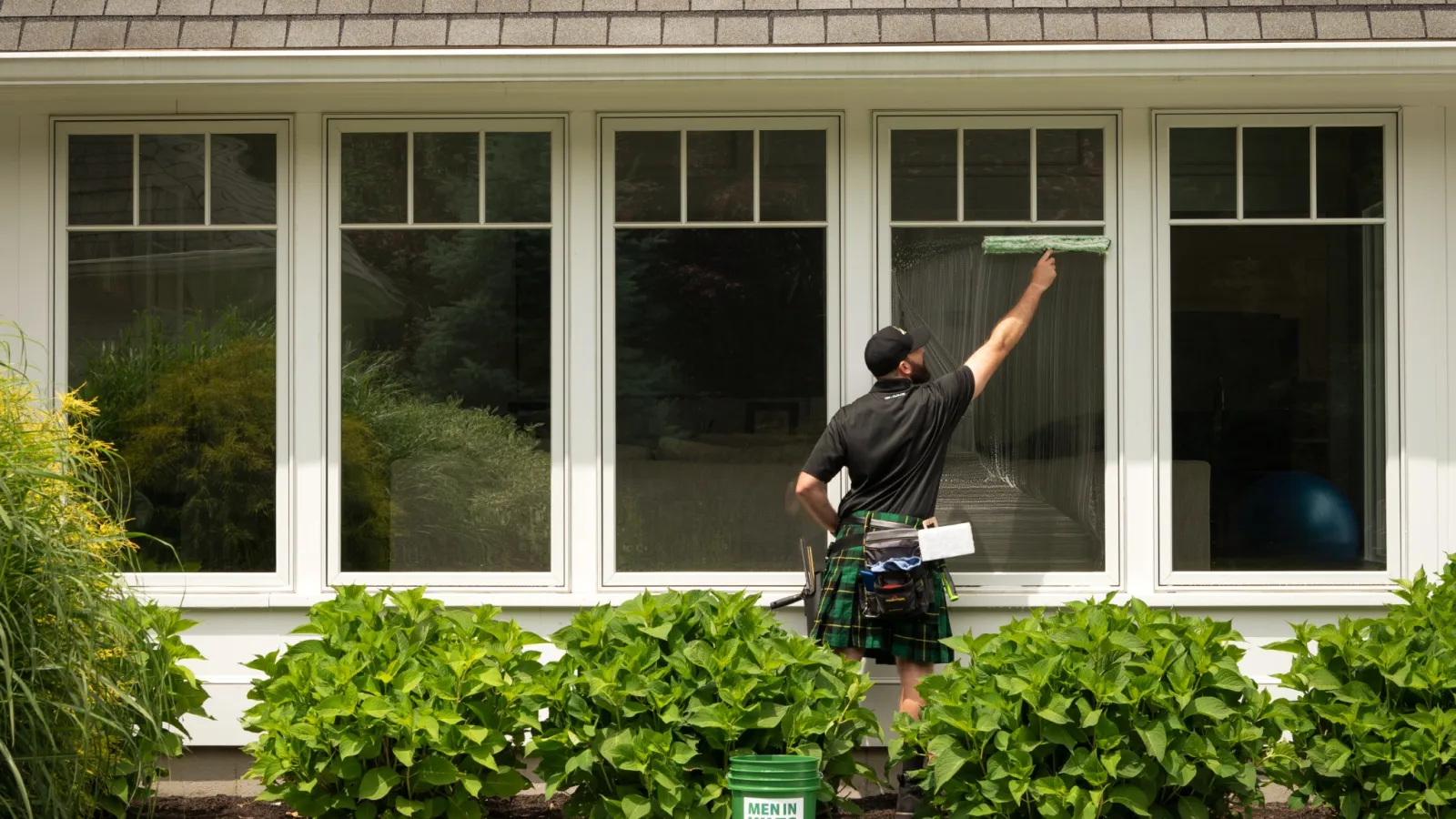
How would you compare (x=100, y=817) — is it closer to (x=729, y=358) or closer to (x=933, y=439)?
(x=729, y=358)

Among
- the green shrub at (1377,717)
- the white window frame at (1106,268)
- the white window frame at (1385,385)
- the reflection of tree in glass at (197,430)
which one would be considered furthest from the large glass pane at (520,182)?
the green shrub at (1377,717)

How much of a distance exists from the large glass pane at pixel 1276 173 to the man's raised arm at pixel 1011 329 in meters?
0.89

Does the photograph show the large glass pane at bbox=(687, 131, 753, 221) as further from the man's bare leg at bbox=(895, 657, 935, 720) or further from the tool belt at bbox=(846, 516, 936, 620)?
the man's bare leg at bbox=(895, 657, 935, 720)

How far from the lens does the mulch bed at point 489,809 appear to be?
5.82 metres

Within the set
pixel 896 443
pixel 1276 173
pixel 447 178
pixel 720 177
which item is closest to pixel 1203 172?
pixel 1276 173

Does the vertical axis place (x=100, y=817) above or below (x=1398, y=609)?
below

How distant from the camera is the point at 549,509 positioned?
6.42 meters

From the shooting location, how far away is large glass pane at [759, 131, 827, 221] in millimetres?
6406

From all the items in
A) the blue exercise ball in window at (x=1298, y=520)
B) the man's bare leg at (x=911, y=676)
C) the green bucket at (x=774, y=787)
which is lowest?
the green bucket at (x=774, y=787)

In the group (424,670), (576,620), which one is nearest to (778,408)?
(576,620)

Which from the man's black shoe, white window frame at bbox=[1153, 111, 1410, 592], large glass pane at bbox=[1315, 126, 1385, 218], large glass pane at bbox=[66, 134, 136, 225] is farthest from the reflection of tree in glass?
large glass pane at bbox=[1315, 126, 1385, 218]

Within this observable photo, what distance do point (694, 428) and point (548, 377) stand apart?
0.64 meters

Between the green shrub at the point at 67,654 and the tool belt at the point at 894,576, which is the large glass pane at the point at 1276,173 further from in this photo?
the green shrub at the point at 67,654

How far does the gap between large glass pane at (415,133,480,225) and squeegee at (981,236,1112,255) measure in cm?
213
